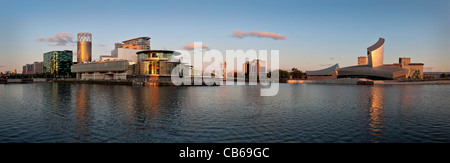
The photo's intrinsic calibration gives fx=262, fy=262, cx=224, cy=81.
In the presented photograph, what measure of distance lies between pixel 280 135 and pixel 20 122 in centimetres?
1996

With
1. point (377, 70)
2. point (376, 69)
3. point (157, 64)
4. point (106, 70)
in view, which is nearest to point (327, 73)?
point (376, 69)

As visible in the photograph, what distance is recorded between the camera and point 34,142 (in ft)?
48.3

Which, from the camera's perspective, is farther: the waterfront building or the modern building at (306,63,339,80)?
the modern building at (306,63,339,80)

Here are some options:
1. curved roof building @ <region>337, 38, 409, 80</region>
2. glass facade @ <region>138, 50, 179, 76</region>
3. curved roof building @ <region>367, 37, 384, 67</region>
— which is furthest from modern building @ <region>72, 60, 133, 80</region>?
curved roof building @ <region>367, 37, 384, 67</region>

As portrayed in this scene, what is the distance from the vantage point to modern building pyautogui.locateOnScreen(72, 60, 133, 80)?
465 feet

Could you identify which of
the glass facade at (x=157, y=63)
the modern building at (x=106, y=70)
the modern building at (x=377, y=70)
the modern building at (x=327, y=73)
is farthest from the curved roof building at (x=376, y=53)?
the modern building at (x=106, y=70)

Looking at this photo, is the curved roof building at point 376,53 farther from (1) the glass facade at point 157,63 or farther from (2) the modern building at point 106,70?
(2) the modern building at point 106,70

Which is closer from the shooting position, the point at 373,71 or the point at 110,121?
the point at 110,121

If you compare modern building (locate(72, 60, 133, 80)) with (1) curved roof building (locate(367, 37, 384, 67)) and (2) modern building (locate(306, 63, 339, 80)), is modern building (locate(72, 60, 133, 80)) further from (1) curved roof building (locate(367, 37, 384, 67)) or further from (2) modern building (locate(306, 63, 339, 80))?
(1) curved roof building (locate(367, 37, 384, 67))

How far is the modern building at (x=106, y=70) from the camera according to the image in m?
142

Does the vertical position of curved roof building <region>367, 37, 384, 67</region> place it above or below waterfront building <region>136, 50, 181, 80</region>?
above

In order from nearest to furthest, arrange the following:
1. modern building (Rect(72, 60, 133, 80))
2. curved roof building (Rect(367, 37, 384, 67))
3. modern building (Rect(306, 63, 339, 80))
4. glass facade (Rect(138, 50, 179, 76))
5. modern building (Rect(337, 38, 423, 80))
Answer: glass facade (Rect(138, 50, 179, 76)) → modern building (Rect(72, 60, 133, 80)) → modern building (Rect(337, 38, 423, 80)) → curved roof building (Rect(367, 37, 384, 67)) → modern building (Rect(306, 63, 339, 80))
